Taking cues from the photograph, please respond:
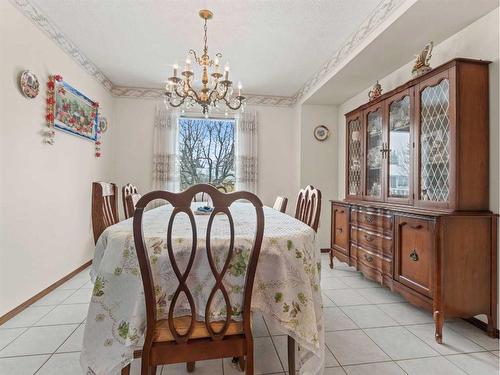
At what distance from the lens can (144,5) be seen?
220 centimetres

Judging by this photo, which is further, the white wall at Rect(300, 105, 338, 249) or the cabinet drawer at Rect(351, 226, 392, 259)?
the white wall at Rect(300, 105, 338, 249)

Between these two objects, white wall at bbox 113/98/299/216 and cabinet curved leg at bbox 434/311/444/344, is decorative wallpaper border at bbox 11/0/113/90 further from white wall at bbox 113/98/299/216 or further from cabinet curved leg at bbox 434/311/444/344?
cabinet curved leg at bbox 434/311/444/344

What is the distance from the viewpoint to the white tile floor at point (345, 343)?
152 centimetres

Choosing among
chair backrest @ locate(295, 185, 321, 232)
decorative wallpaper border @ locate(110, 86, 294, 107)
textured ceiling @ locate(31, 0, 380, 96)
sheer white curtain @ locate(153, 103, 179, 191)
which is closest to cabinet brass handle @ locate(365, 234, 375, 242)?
chair backrest @ locate(295, 185, 321, 232)

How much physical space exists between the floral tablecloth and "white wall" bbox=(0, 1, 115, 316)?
1.45 metres

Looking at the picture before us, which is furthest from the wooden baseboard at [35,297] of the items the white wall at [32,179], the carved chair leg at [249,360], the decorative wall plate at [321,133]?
the decorative wall plate at [321,133]

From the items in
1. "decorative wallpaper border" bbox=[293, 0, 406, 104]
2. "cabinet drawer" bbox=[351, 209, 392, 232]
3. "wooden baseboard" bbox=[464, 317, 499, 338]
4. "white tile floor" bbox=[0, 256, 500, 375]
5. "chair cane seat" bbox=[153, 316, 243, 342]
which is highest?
"decorative wallpaper border" bbox=[293, 0, 406, 104]

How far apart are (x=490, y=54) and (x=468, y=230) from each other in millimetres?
1283

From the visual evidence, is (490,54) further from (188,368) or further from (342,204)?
(188,368)

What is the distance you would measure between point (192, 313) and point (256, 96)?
3.88 meters

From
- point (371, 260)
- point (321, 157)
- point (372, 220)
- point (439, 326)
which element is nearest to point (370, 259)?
point (371, 260)

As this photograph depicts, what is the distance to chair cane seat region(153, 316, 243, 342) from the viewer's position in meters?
1.06

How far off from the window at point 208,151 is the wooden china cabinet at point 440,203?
255 cm

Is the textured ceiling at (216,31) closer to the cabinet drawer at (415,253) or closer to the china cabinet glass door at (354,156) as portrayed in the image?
the china cabinet glass door at (354,156)
